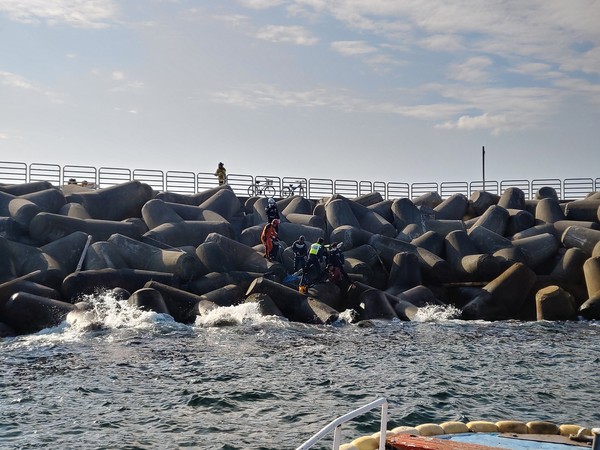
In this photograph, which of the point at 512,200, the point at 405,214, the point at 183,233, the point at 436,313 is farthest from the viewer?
the point at 512,200

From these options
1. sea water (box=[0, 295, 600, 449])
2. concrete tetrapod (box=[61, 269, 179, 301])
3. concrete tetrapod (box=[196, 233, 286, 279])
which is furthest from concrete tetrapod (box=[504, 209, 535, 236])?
concrete tetrapod (box=[61, 269, 179, 301])

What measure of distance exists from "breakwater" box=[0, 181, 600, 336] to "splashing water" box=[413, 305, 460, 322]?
0.22 m

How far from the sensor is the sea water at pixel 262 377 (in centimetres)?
1150

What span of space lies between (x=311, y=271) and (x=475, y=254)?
235 inches

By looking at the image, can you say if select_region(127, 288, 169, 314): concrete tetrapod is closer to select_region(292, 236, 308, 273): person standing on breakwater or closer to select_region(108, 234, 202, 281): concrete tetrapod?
select_region(108, 234, 202, 281): concrete tetrapod

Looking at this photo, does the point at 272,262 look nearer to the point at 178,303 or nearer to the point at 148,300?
the point at 178,303

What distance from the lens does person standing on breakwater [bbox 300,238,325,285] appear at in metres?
22.9

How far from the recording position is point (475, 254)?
25938 millimetres

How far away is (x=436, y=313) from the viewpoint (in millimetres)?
22250

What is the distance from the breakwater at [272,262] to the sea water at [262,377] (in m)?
0.85

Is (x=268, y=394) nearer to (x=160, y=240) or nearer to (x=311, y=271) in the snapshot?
(x=311, y=271)

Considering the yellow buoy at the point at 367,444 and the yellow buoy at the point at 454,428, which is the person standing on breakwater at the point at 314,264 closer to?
the yellow buoy at the point at 454,428

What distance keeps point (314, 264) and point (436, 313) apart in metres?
3.67

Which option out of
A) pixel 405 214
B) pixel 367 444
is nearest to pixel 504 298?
pixel 405 214
